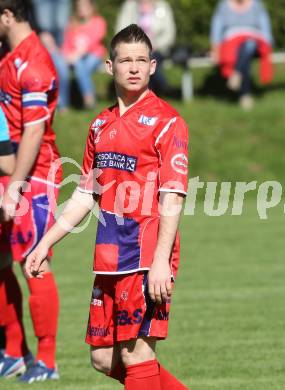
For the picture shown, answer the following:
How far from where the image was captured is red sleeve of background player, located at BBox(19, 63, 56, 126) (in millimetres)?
6051

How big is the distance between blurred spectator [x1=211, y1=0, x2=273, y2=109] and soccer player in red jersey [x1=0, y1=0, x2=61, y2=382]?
9.43 meters

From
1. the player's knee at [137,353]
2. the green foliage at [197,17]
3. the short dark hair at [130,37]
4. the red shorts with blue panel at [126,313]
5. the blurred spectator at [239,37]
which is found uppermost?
the green foliage at [197,17]

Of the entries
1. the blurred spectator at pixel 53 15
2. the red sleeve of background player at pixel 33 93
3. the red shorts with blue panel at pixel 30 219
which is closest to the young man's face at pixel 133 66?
the red sleeve of background player at pixel 33 93

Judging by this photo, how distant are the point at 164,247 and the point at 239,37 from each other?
439 inches

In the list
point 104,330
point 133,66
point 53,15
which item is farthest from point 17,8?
point 53,15

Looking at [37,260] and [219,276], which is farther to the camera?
[219,276]

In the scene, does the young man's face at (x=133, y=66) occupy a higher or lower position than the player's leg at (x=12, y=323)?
higher

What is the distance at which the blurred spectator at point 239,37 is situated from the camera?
15.3 m

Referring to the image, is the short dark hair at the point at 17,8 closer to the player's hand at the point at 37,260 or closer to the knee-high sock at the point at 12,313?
the knee-high sock at the point at 12,313

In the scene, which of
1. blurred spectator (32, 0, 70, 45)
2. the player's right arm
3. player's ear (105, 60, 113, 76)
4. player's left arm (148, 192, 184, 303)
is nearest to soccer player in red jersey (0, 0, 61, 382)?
the player's right arm

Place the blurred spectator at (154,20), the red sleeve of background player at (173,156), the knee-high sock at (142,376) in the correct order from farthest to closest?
the blurred spectator at (154,20) < the knee-high sock at (142,376) < the red sleeve of background player at (173,156)

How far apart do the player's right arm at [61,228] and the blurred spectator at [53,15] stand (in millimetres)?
11549

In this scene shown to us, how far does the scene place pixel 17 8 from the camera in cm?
607

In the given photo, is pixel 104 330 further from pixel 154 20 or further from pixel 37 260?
pixel 154 20
